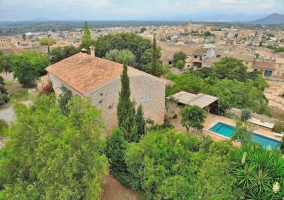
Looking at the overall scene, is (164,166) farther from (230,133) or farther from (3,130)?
(230,133)

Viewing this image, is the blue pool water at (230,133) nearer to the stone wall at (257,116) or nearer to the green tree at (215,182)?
the stone wall at (257,116)

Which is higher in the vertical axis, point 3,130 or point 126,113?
point 126,113

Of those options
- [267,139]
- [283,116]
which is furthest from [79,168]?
[283,116]

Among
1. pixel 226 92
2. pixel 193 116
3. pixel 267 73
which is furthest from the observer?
Result: pixel 267 73

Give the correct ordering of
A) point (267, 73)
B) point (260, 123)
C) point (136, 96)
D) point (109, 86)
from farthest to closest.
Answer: point (267, 73) < point (260, 123) < point (136, 96) < point (109, 86)

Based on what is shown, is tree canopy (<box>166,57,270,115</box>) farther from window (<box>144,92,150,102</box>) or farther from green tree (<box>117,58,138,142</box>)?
green tree (<box>117,58,138,142</box>)

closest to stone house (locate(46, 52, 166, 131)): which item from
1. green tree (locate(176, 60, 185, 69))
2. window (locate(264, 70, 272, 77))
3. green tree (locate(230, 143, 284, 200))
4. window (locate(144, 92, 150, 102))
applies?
window (locate(144, 92, 150, 102))

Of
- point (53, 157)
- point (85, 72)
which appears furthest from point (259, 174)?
point (85, 72)
